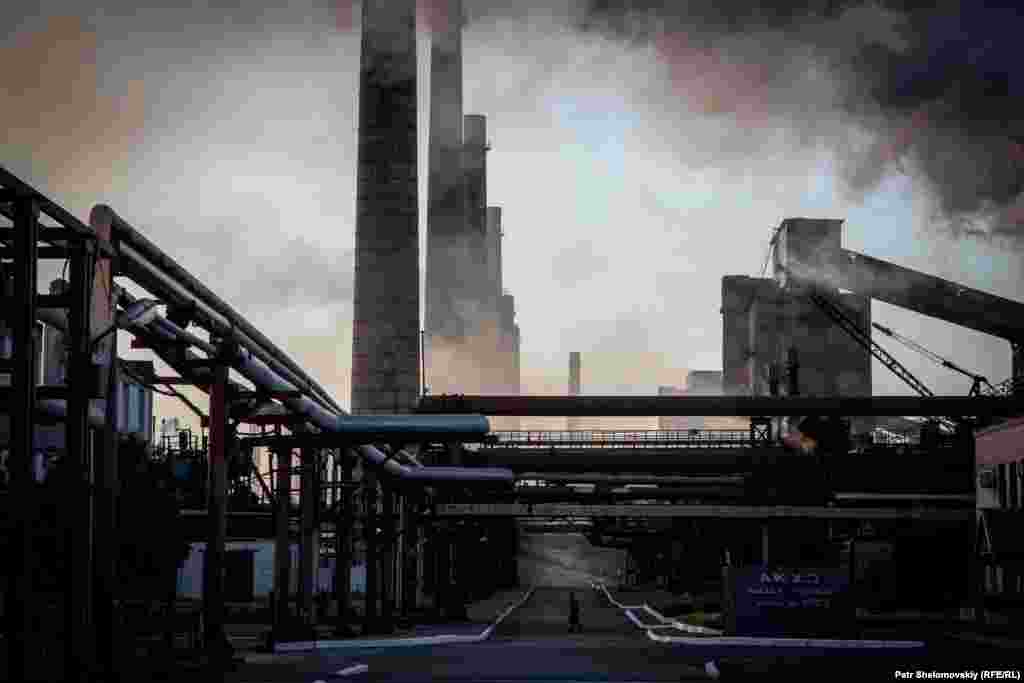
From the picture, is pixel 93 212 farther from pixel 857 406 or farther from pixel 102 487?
pixel 857 406

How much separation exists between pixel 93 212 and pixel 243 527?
66.0 metres

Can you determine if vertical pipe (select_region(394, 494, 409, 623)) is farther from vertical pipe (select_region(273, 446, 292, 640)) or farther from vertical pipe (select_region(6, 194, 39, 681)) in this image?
vertical pipe (select_region(6, 194, 39, 681))

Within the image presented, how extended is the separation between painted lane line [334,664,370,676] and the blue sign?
56.8 feet

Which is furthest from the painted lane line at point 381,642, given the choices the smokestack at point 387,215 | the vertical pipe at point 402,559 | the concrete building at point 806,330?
the concrete building at point 806,330

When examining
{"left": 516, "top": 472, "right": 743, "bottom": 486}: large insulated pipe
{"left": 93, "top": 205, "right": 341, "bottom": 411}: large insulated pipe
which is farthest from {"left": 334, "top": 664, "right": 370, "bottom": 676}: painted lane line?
{"left": 516, "top": 472, "right": 743, "bottom": 486}: large insulated pipe

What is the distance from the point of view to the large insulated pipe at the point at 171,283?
77.0ft

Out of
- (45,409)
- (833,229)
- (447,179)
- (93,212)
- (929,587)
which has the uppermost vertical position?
(447,179)

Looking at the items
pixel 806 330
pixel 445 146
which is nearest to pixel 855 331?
pixel 806 330

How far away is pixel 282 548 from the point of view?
38.7 metres

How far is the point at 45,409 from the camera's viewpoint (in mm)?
29703

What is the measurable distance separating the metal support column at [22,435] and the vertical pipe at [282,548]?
53.7ft

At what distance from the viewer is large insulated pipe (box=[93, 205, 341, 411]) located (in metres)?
23.5

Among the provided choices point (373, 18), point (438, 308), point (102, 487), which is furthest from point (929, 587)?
point (438, 308)

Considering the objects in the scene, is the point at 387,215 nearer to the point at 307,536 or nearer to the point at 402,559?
the point at 402,559
